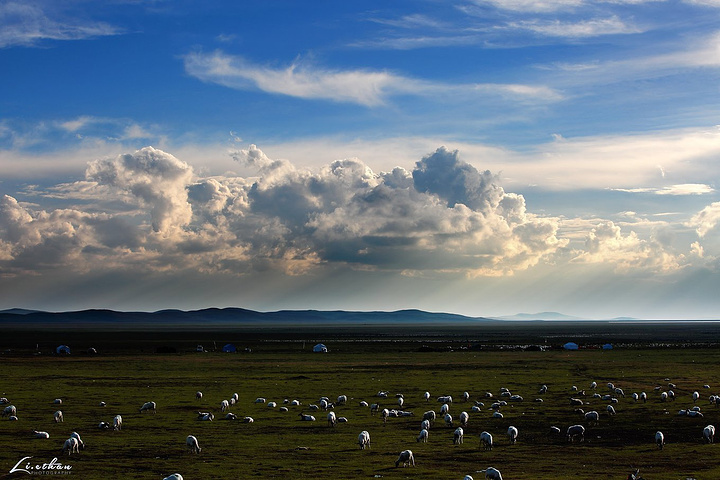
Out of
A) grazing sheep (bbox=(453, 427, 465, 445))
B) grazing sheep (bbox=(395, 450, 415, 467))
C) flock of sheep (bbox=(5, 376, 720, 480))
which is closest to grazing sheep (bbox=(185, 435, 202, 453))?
flock of sheep (bbox=(5, 376, 720, 480))

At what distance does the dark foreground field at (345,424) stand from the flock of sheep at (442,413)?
0.47 meters

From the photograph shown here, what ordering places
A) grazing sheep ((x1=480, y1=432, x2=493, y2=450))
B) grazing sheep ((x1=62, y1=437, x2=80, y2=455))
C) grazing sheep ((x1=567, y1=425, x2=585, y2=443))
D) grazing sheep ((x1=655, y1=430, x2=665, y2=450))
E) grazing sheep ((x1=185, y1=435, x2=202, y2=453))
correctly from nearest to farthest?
grazing sheep ((x1=62, y1=437, x2=80, y2=455)) → grazing sheep ((x1=185, y1=435, x2=202, y2=453)) → grazing sheep ((x1=655, y1=430, x2=665, y2=450)) → grazing sheep ((x1=480, y1=432, x2=493, y2=450)) → grazing sheep ((x1=567, y1=425, x2=585, y2=443))

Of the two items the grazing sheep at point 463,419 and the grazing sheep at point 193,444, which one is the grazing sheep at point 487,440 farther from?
the grazing sheep at point 193,444

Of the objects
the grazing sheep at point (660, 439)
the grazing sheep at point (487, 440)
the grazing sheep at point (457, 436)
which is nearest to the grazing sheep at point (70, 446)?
the grazing sheep at point (457, 436)

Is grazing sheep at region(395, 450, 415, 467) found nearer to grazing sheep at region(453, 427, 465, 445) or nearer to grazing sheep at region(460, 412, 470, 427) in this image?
grazing sheep at region(453, 427, 465, 445)

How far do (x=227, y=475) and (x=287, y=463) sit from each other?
3.25 metres

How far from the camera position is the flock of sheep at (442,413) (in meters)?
30.8

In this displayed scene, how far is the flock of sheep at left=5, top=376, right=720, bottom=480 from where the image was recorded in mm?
30828

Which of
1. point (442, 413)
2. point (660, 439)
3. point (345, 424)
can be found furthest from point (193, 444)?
point (660, 439)

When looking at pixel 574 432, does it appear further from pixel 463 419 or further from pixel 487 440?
pixel 463 419

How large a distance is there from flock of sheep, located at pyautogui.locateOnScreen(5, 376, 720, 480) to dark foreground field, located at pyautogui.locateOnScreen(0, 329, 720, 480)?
0.47m

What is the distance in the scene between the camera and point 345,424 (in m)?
39.5

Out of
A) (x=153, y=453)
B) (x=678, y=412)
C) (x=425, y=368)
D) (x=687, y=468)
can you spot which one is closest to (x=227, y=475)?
(x=153, y=453)

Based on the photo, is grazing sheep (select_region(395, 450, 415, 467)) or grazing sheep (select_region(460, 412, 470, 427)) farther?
grazing sheep (select_region(460, 412, 470, 427))
